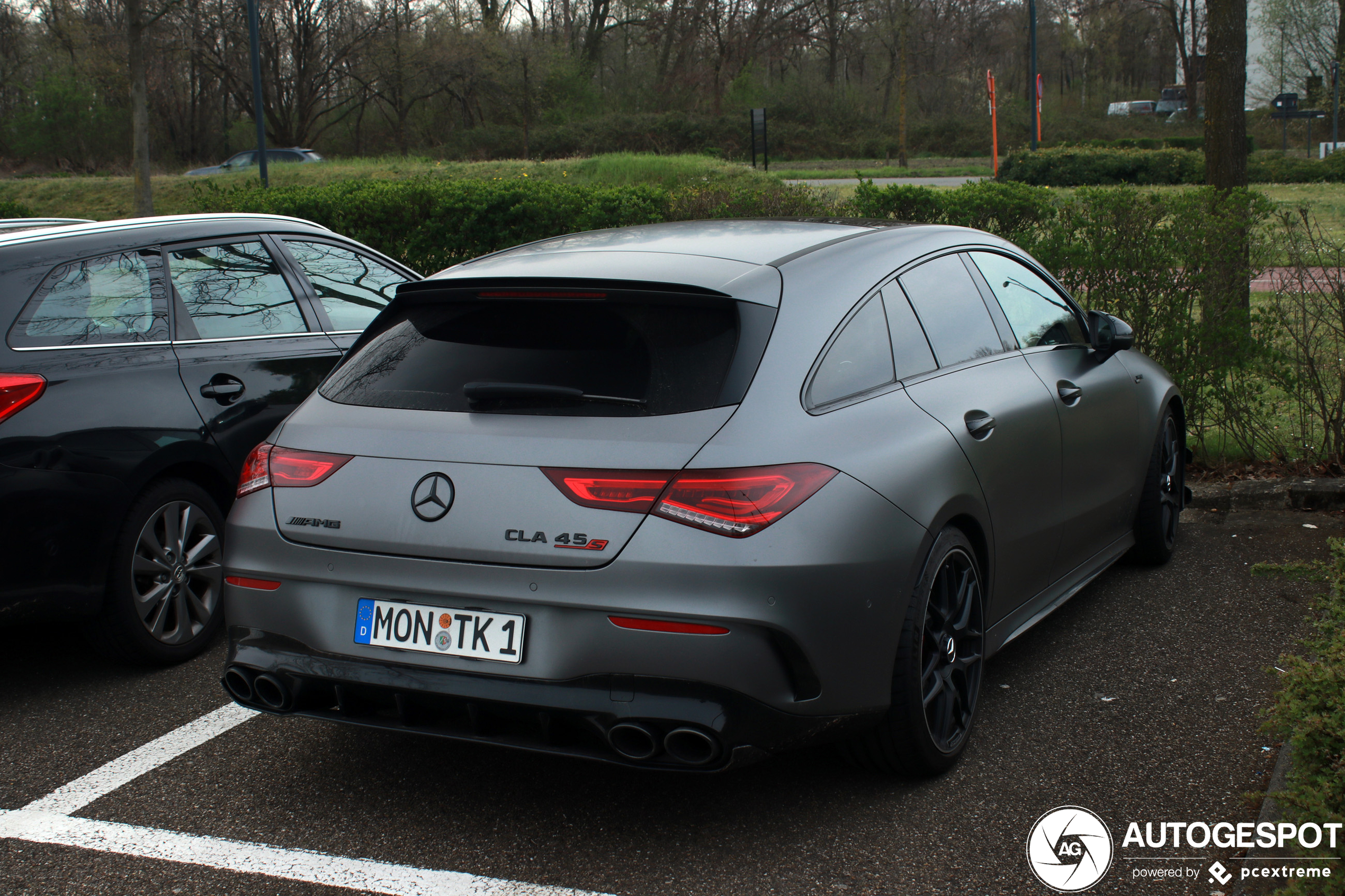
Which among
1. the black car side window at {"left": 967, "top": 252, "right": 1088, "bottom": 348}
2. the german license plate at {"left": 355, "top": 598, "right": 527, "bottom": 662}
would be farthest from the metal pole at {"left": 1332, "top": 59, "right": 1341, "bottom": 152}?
the german license plate at {"left": 355, "top": 598, "right": 527, "bottom": 662}

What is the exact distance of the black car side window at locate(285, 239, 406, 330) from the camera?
211 inches

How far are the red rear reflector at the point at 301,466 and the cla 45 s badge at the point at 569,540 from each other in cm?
57

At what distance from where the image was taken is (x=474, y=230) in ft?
37.2

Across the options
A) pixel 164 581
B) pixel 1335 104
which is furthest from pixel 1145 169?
pixel 164 581

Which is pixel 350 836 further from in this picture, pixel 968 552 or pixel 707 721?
pixel 968 552

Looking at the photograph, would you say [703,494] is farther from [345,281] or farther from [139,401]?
[345,281]

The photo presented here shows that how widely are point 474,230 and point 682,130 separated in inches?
1587

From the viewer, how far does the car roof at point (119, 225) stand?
4211 millimetres

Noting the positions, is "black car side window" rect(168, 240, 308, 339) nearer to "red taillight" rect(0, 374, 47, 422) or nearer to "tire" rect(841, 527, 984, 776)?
"red taillight" rect(0, 374, 47, 422)

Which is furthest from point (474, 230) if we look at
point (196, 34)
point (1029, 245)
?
point (196, 34)

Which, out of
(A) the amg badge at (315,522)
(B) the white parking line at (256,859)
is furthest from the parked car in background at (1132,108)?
(B) the white parking line at (256,859)

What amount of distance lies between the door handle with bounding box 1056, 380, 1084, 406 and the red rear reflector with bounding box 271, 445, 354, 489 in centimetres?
254

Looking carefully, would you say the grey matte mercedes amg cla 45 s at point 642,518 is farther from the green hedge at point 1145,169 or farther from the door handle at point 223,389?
the green hedge at point 1145,169

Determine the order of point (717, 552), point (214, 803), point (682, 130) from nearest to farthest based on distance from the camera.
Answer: point (717, 552) → point (214, 803) → point (682, 130)
